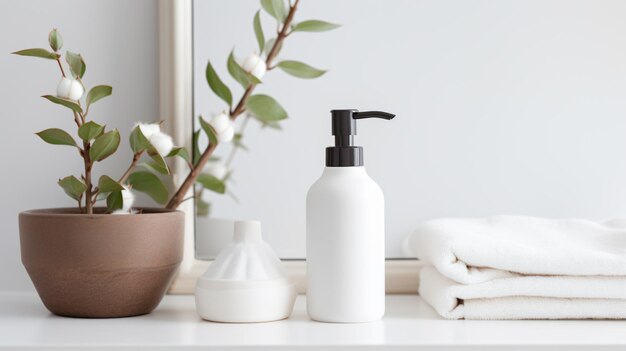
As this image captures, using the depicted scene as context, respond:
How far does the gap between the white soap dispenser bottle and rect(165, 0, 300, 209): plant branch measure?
0.18m

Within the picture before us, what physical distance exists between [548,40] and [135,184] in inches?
21.2

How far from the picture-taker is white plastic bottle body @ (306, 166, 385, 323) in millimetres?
733

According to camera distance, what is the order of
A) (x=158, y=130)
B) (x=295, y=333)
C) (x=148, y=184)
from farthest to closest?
(x=148, y=184)
(x=158, y=130)
(x=295, y=333)

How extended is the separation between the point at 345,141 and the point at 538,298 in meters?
0.25

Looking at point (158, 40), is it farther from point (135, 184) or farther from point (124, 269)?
point (124, 269)

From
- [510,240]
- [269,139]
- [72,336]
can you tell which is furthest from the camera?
[269,139]

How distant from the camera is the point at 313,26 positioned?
3.02ft

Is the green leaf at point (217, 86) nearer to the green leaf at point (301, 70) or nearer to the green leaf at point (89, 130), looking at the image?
the green leaf at point (301, 70)

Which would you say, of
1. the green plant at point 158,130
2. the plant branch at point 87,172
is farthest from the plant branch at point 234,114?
the plant branch at point 87,172

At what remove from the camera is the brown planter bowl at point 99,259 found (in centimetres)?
75

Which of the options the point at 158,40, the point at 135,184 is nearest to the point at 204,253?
the point at 135,184

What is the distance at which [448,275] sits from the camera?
0.75 meters

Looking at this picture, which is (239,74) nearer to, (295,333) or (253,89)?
(253,89)

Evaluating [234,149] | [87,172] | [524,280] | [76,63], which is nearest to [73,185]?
[87,172]
